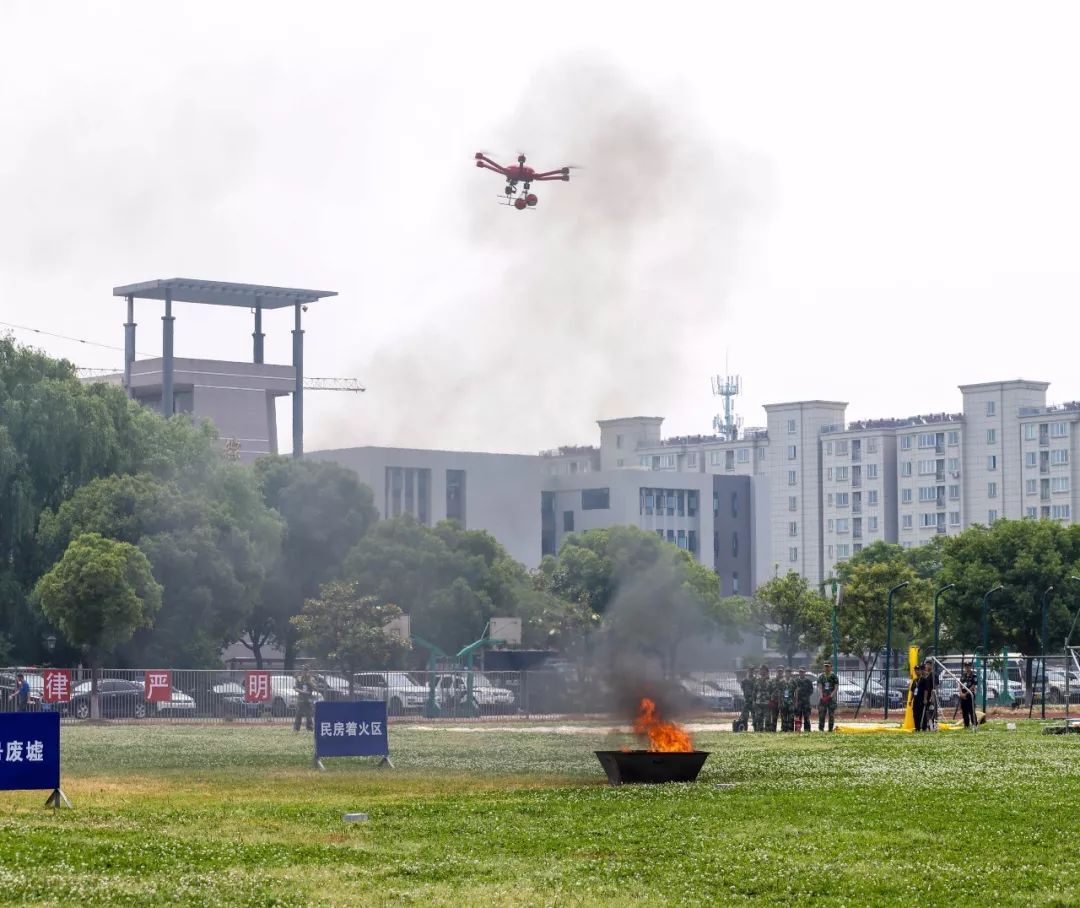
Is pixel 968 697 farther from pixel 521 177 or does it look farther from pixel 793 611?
pixel 793 611

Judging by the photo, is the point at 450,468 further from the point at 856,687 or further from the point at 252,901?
the point at 252,901

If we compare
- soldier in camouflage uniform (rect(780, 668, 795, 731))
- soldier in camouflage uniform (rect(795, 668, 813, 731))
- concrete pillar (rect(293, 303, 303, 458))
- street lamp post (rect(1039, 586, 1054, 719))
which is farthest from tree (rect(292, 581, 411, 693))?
concrete pillar (rect(293, 303, 303, 458))

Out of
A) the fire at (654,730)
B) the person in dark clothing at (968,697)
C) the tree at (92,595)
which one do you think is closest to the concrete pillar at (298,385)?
the tree at (92,595)

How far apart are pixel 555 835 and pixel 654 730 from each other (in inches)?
389

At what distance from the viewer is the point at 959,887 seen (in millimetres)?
17156

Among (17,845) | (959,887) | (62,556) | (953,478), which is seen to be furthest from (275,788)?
(953,478)

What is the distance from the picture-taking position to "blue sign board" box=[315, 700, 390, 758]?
34.5m

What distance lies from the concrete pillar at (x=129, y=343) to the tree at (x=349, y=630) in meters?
54.3

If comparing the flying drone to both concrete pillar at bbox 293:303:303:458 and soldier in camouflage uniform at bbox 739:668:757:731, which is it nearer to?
soldier in camouflage uniform at bbox 739:668:757:731

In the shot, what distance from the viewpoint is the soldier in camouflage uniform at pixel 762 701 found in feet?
165

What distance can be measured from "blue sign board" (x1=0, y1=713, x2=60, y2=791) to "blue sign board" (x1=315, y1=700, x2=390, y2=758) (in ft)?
33.1

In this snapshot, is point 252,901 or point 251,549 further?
point 251,549

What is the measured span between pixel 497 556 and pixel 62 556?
36623 mm

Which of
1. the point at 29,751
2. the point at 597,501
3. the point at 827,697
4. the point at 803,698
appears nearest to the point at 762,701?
the point at 803,698
